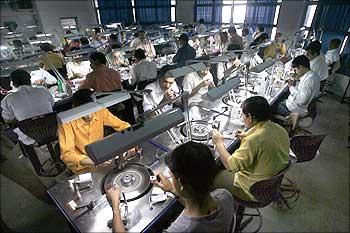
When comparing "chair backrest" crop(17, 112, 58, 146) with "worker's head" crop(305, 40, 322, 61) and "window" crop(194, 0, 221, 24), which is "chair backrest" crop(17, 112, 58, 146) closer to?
"worker's head" crop(305, 40, 322, 61)

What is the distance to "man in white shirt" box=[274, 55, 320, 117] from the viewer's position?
3.38 metres

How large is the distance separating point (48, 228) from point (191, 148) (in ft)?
7.94

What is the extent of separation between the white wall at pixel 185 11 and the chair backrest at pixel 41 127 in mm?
10141

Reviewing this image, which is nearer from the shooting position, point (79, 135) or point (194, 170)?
Answer: point (194, 170)

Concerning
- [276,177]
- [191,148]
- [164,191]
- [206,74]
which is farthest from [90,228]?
[206,74]

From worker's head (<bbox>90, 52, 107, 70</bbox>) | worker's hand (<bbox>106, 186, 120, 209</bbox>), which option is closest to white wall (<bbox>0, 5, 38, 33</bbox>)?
worker's head (<bbox>90, 52, 107, 70</bbox>)

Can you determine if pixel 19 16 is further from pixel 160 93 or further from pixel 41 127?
A: pixel 160 93

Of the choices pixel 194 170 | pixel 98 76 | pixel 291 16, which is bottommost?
pixel 98 76

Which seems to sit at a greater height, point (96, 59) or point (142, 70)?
point (96, 59)

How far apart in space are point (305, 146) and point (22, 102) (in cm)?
369

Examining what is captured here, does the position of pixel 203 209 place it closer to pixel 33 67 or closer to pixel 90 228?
pixel 90 228

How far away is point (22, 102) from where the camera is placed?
9.78 ft

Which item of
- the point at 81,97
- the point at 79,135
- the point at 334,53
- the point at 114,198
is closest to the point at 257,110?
the point at 114,198

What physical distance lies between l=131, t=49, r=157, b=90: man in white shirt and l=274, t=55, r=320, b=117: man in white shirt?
8.93 ft
